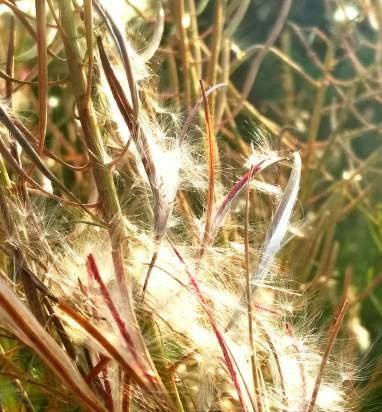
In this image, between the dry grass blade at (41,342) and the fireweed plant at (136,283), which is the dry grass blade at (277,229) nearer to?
the fireweed plant at (136,283)

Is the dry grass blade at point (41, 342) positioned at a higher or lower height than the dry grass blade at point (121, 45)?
lower

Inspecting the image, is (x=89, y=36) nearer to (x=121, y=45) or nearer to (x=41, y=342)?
(x=121, y=45)

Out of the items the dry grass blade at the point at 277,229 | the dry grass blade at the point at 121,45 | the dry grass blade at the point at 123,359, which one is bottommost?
the dry grass blade at the point at 123,359

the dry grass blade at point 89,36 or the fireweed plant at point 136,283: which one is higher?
the dry grass blade at point 89,36

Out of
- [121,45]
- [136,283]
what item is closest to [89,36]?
[121,45]

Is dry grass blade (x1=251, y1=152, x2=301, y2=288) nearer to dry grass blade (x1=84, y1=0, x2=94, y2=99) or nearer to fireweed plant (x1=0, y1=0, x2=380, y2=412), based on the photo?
fireweed plant (x1=0, y1=0, x2=380, y2=412)

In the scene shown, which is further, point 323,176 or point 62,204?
point 323,176

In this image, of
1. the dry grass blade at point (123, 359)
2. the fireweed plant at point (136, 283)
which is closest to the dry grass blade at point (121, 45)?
the fireweed plant at point (136, 283)

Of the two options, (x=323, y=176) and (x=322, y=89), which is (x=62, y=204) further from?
(x=323, y=176)

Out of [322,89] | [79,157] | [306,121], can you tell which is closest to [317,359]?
[322,89]

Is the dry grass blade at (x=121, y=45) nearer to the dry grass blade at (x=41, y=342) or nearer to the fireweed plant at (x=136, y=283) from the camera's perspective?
the fireweed plant at (x=136, y=283)

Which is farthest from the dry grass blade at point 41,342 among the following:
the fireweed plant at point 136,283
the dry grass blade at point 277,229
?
the dry grass blade at point 277,229
